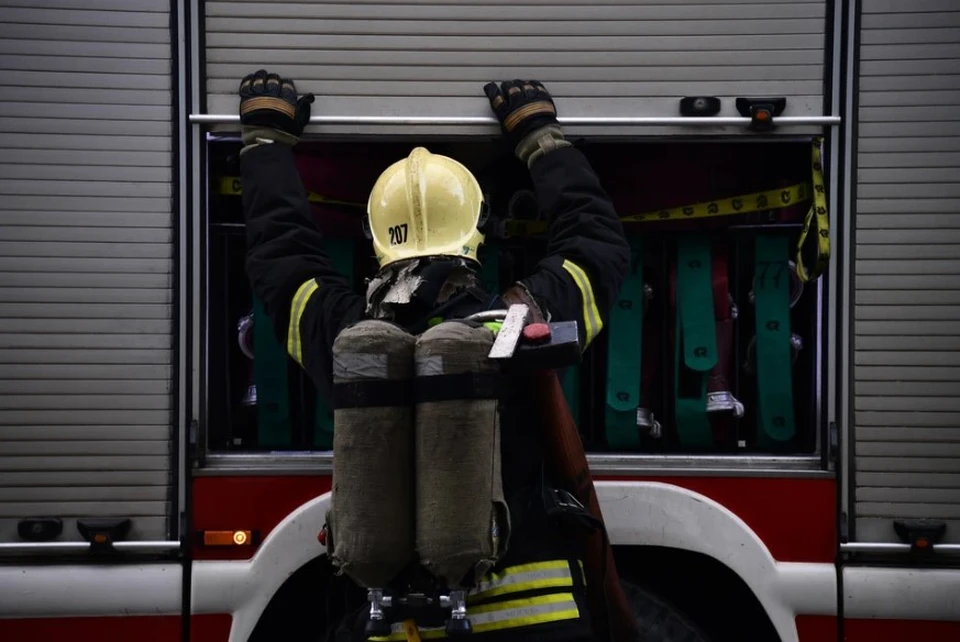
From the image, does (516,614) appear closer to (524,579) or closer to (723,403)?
(524,579)

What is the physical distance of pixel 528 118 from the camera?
3.10m

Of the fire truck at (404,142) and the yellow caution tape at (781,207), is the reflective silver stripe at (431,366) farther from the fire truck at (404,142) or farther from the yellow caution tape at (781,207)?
the yellow caution tape at (781,207)

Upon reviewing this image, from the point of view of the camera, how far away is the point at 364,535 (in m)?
2.36

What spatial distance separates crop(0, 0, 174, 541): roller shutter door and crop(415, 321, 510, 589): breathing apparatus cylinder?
3.94 ft

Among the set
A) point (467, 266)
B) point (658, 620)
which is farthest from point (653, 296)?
point (658, 620)

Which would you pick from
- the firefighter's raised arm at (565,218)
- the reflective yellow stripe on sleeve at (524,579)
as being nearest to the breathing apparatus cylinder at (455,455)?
the reflective yellow stripe on sleeve at (524,579)

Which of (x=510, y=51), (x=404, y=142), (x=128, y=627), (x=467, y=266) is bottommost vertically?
(x=128, y=627)

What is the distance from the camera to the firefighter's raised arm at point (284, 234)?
114 inches

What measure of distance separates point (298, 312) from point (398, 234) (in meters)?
0.36

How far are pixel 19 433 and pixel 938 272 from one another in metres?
2.93

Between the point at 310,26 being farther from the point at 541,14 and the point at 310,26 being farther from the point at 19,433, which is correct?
the point at 19,433

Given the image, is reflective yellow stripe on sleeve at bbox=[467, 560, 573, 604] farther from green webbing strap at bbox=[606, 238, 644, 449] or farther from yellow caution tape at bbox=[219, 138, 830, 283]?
yellow caution tape at bbox=[219, 138, 830, 283]

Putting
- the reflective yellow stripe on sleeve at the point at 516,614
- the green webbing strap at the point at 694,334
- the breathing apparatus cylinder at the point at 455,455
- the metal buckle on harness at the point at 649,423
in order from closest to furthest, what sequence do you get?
the breathing apparatus cylinder at the point at 455,455 < the reflective yellow stripe on sleeve at the point at 516,614 < the green webbing strap at the point at 694,334 < the metal buckle on harness at the point at 649,423

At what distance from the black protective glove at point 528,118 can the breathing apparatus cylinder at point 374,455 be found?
37.5 inches
